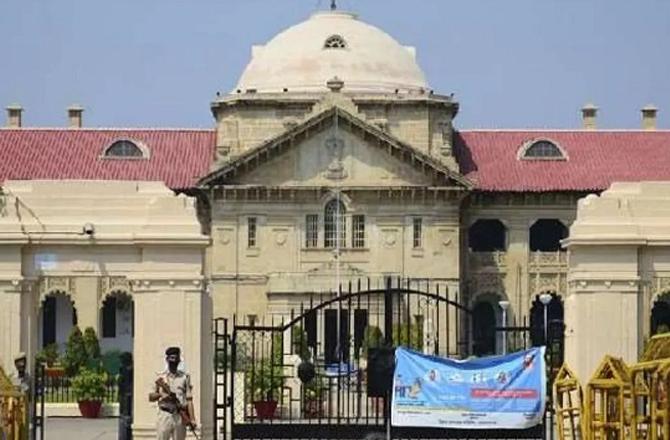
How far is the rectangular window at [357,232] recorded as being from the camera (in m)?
77.1

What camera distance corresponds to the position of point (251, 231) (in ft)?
252

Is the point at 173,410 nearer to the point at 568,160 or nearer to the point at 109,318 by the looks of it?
the point at 109,318

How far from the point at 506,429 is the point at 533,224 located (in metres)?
50.7

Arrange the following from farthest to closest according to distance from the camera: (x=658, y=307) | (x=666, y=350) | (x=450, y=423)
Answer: (x=658, y=307) → (x=450, y=423) → (x=666, y=350)

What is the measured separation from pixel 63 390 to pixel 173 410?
2613 cm

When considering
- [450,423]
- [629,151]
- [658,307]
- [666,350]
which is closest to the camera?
[666,350]

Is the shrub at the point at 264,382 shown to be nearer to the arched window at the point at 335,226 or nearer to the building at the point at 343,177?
the building at the point at 343,177

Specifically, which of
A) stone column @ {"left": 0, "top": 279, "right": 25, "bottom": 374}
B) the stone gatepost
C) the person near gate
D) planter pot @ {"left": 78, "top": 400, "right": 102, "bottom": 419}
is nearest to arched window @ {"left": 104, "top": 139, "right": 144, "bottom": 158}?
planter pot @ {"left": 78, "top": 400, "right": 102, "bottom": 419}

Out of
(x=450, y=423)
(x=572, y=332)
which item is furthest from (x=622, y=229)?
(x=450, y=423)

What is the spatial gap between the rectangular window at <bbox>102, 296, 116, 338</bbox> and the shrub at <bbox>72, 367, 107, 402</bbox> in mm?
32105

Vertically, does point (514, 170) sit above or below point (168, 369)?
above

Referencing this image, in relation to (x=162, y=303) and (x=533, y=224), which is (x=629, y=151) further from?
(x=162, y=303)

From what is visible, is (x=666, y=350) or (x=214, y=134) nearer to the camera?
(x=666, y=350)

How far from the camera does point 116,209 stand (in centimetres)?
3052
